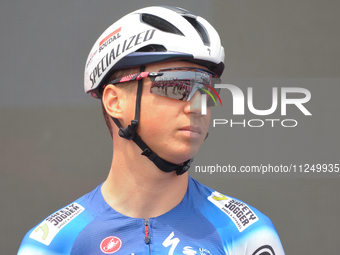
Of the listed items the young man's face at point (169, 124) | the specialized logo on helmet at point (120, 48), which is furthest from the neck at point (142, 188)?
the specialized logo on helmet at point (120, 48)

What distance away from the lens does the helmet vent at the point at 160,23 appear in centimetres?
273

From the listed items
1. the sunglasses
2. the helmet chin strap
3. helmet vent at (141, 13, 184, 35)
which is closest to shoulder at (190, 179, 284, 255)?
the helmet chin strap

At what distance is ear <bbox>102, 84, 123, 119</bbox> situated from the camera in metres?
2.80

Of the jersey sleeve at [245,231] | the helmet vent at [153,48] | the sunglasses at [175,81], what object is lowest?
the jersey sleeve at [245,231]

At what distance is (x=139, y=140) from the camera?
8.85ft

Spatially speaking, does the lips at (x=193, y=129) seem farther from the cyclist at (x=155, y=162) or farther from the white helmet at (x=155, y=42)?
the white helmet at (x=155, y=42)

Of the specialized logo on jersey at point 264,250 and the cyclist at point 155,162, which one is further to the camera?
the specialized logo on jersey at point 264,250

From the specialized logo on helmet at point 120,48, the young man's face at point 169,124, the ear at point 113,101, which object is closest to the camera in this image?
the young man's face at point 169,124

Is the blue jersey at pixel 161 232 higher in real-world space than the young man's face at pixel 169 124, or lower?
lower

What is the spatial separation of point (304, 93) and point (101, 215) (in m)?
1.79

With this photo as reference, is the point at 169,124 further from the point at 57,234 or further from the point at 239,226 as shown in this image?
the point at 57,234

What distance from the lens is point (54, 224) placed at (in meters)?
2.85

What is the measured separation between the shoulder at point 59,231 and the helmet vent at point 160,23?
1310 millimetres

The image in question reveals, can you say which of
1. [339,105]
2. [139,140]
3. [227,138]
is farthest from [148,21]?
[339,105]
